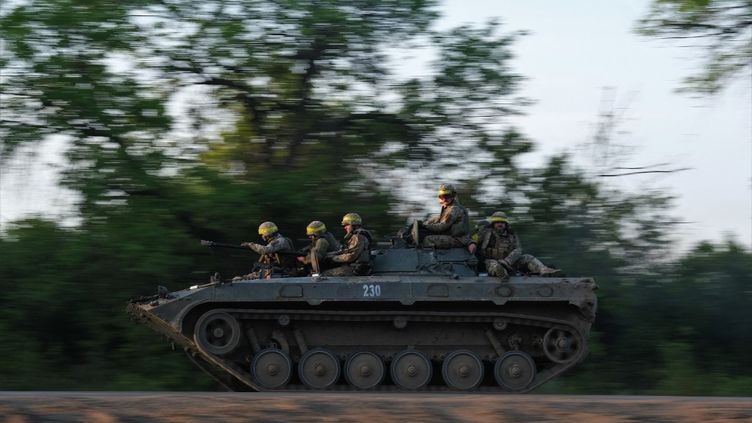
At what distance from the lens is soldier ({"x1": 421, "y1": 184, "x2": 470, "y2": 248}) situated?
51.8ft

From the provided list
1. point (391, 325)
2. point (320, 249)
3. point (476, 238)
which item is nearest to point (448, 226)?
point (476, 238)

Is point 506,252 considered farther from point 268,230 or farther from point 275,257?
point 268,230

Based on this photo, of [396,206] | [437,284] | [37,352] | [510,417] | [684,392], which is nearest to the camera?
[510,417]

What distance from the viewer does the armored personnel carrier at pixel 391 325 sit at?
14.9 m

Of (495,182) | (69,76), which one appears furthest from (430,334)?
(69,76)

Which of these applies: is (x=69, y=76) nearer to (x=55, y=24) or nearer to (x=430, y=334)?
(x=55, y=24)

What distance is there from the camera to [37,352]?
59.8 feet

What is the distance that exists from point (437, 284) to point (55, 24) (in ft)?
28.8

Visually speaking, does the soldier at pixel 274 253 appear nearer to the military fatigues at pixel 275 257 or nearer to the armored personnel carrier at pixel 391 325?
the military fatigues at pixel 275 257

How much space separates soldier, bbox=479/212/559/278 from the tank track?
31.3 inches

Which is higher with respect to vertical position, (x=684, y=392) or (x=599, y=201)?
(x=599, y=201)

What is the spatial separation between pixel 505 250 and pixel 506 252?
34 mm

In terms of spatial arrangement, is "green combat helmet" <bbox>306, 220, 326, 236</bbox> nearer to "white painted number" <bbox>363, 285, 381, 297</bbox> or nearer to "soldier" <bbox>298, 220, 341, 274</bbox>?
"soldier" <bbox>298, 220, 341, 274</bbox>

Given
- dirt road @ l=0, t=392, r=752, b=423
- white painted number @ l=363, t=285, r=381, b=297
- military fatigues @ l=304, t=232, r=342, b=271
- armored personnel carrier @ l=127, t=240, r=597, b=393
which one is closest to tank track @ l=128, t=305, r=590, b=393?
armored personnel carrier @ l=127, t=240, r=597, b=393
